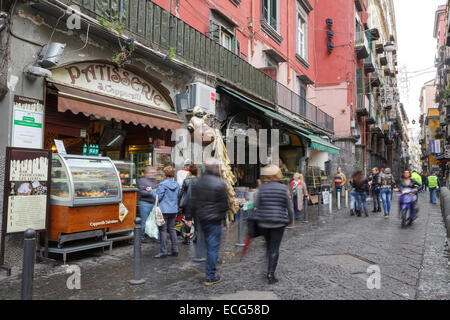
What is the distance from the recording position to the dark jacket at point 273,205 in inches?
192

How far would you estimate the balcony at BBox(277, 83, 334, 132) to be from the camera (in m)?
15.8

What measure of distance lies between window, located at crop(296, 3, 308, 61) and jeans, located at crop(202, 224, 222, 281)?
1711 centimetres

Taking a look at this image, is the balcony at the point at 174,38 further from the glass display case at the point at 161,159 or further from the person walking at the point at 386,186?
the person walking at the point at 386,186

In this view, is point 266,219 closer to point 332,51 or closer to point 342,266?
point 342,266

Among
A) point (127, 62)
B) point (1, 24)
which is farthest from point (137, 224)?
point (127, 62)

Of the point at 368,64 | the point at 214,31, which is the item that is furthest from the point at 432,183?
the point at 214,31

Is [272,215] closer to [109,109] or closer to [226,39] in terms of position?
[109,109]

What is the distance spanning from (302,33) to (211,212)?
60.0 ft

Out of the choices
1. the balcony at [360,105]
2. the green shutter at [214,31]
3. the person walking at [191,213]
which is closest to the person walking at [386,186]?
the green shutter at [214,31]

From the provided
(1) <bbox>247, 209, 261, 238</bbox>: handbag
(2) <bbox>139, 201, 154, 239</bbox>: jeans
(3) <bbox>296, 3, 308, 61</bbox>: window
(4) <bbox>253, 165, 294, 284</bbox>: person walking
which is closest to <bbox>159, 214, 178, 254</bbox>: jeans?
(2) <bbox>139, 201, 154, 239</bbox>: jeans

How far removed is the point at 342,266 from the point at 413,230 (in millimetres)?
5064

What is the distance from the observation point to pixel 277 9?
17062 millimetres

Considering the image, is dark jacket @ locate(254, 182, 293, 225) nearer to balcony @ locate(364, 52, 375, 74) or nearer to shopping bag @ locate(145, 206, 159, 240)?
shopping bag @ locate(145, 206, 159, 240)
